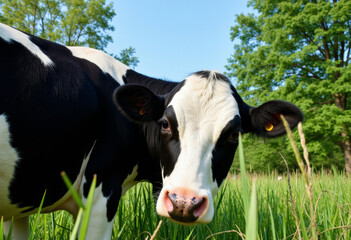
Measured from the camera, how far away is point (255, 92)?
18.2 m

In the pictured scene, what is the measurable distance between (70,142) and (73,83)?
1.37ft

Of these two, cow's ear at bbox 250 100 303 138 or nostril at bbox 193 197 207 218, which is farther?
cow's ear at bbox 250 100 303 138

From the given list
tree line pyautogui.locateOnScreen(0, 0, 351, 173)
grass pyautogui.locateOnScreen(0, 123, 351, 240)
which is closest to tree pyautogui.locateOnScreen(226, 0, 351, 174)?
tree line pyautogui.locateOnScreen(0, 0, 351, 173)

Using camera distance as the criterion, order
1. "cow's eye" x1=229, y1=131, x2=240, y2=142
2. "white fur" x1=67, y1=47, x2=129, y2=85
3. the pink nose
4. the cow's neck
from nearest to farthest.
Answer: the pink nose
"cow's eye" x1=229, y1=131, x2=240, y2=142
"white fur" x1=67, y1=47, x2=129, y2=85
the cow's neck

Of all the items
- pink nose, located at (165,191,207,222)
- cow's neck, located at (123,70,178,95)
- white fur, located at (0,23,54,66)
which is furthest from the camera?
cow's neck, located at (123,70,178,95)

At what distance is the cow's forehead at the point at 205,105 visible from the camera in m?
1.94

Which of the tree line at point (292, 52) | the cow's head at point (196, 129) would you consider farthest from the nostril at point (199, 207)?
the tree line at point (292, 52)

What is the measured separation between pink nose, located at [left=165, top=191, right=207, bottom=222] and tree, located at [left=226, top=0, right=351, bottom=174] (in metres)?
14.6

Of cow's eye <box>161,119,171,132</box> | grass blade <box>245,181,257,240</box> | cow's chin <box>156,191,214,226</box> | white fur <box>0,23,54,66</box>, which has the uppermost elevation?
white fur <box>0,23,54,66</box>

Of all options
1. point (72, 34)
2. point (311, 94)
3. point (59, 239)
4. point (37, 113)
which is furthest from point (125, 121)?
point (72, 34)

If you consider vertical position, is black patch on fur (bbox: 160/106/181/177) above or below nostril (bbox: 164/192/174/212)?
above

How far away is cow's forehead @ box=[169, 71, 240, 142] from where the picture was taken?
1.94m

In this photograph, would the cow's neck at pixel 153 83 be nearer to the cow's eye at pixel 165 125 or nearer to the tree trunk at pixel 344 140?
the cow's eye at pixel 165 125

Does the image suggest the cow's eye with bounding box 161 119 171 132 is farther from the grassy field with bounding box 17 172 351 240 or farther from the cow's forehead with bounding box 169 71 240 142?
the grassy field with bounding box 17 172 351 240
